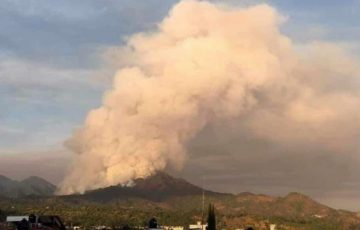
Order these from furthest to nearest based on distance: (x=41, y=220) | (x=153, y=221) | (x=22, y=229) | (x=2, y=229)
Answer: (x=2, y=229) < (x=41, y=220) < (x=153, y=221) < (x=22, y=229)

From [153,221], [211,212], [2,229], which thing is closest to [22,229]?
[153,221]

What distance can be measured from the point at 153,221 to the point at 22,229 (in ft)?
48.4

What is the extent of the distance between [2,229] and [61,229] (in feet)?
56.9

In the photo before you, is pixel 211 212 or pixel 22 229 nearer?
pixel 22 229

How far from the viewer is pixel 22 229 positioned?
61.8 m

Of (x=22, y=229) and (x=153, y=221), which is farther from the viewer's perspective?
(x=153, y=221)

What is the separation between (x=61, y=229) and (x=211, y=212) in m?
18.8

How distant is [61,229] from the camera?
81.1m

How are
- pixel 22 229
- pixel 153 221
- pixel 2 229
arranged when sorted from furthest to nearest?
1. pixel 2 229
2. pixel 153 221
3. pixel 22 229

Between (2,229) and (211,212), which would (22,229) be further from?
(2,229)

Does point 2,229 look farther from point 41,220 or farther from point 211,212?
point 211,212

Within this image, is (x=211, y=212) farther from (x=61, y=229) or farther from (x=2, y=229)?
(x=2, y=229)

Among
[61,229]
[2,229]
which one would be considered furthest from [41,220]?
[2,229]

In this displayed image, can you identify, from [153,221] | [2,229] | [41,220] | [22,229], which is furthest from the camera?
[2,229]
